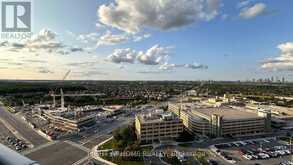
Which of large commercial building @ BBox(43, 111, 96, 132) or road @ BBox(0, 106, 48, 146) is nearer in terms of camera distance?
road @ BBox(0, 106, 48, 146)

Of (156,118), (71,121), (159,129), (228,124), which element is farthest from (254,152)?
(71,121)

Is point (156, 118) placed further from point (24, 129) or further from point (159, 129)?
point (24, 129)

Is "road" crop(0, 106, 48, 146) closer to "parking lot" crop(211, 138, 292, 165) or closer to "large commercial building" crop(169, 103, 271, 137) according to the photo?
"large commercial building" crop(169, 103, 271, 137)

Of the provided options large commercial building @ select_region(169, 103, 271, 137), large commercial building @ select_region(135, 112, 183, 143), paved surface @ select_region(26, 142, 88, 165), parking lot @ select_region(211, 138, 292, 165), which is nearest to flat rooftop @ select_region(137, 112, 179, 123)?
large commercial building @ select_region(135, 112, 183, 143)

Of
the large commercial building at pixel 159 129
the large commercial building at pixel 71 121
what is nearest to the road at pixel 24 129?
the large commercial building at pixel 71 121

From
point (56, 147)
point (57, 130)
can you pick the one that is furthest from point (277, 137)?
point (57, 130)

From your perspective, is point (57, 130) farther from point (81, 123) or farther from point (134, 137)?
point (134, 137)
